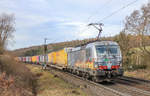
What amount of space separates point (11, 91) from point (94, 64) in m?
6.47

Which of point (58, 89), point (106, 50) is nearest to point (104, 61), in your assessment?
point (106, 50)

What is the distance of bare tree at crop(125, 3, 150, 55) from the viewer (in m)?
18.5

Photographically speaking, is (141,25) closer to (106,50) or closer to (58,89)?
(106,50)

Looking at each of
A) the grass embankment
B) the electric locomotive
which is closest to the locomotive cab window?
the electric locomotive

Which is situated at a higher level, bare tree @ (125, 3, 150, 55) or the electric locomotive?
bare tree @ (125, 3, 150, 55)

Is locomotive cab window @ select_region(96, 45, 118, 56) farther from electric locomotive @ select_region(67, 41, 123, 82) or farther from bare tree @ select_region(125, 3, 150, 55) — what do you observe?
bare tree @ select_region(125, 3, 150, 55)

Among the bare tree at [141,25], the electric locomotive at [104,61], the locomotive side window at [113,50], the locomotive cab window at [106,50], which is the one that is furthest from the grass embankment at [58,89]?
the bare tree at [141,25]

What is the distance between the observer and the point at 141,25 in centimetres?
1923

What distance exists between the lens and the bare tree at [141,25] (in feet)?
60.8

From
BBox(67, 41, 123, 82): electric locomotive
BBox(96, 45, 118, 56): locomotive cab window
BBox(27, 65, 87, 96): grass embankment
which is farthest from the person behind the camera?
BBox(96, 45, 118, 56): locomotive cab window

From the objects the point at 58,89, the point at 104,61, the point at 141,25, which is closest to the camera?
the point at 58,89

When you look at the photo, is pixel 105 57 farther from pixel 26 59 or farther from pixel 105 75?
pixel 26 59

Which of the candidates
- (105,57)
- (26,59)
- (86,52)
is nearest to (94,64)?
(105,57)

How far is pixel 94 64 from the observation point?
46.5 feet
